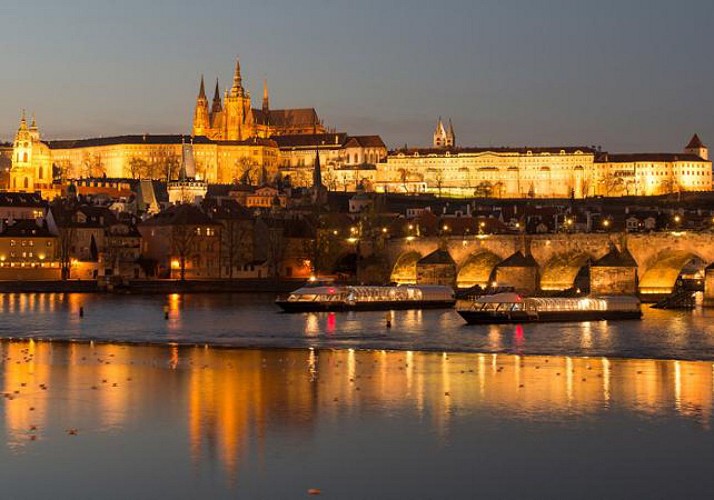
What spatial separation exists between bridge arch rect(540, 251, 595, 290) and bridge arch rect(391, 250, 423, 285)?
11.5 metres

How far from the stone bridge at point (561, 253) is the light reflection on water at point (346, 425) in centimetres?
2706

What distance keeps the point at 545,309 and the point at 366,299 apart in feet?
33.1

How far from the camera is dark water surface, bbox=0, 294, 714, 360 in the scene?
123ft

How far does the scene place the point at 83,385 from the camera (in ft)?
90.1

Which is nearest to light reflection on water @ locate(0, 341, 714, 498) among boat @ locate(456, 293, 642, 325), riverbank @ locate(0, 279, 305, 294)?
boat @ locate(456, 293, 642, 325)

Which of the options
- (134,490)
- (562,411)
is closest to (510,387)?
(562,411)

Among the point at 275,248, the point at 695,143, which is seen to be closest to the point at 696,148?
the point at 695,143

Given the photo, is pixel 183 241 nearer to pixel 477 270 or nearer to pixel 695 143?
pixel 477 270

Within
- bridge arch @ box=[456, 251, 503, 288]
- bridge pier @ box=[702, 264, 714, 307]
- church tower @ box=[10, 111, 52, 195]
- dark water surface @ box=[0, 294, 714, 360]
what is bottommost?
dark water surface @ box=[0, 294, 714, 360]

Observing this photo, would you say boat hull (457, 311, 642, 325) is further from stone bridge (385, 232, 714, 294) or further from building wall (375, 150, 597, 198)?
building wall (375, 150, 597, 198)

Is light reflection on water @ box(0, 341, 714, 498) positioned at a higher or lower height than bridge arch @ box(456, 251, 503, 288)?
lower

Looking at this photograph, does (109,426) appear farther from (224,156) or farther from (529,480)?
(224,156)

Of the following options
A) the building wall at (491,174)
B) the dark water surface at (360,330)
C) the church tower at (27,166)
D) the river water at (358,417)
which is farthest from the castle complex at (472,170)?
the river water at (358,417)

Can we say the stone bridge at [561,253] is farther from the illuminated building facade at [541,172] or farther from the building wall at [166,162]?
the building wall at [166,162]
